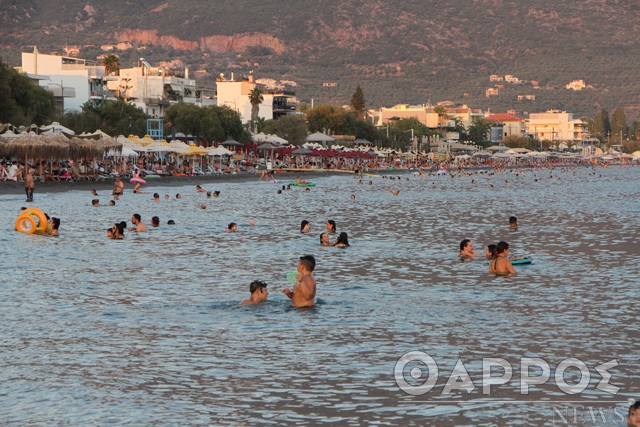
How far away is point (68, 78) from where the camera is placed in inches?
4636

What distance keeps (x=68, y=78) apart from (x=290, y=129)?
27.2 metres

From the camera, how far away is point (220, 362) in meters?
12.4

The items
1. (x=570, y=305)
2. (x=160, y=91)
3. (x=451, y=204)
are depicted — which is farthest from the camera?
(x=160, y=91)

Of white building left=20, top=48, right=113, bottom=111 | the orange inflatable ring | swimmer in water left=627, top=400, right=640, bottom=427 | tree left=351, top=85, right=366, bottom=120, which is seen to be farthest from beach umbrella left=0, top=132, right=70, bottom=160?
tree left=351, top=85, right=366, bottom=120

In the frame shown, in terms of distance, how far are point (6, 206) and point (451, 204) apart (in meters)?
23.2

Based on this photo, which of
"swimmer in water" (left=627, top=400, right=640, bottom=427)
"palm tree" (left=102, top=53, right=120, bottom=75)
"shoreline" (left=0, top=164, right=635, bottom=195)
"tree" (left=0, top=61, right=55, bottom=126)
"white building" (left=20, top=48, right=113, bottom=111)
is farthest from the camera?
"palm tree" (left=102, top=53, right=120, bottom=75)

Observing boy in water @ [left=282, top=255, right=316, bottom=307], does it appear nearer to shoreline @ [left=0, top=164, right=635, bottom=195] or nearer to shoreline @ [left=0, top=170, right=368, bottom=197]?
shoreline @ [left=0, top=170, right=368, bottom=197]

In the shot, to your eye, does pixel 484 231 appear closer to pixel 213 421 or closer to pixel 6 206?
pixel 6 206

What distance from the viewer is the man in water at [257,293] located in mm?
16422

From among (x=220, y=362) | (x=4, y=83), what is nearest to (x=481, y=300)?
(x=220, y=362)

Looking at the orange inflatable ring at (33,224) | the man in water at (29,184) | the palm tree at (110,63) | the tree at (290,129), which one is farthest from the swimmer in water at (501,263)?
the palm tree at (110,63)

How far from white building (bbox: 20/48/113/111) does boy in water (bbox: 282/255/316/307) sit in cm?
9321

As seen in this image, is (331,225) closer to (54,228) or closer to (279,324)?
(54,228)

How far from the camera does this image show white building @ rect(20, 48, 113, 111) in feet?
363
